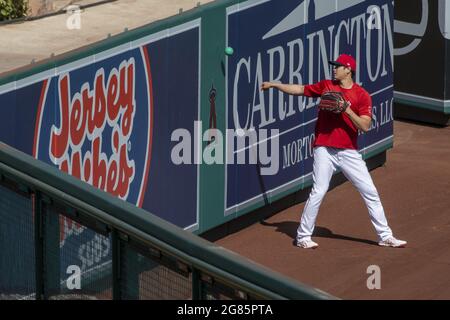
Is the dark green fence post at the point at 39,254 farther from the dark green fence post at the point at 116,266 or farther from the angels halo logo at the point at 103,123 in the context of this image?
the angels halo logo at the point at 103,123

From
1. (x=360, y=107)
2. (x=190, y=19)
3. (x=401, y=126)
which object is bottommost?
(x=401, y=126)

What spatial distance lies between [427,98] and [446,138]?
0.65 meters

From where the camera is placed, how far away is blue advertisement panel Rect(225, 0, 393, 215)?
10.3 meters

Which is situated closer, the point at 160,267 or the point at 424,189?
the point at 160,267

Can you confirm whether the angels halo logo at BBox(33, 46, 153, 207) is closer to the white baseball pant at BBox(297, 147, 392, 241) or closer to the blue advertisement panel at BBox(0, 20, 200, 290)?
the blue advertisement panel at BBox(0, 20, 200, 290)

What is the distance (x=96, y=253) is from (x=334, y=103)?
4.31 m

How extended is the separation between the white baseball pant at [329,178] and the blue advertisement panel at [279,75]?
752 millimetres

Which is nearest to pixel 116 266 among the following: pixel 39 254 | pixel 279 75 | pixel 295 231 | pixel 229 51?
pixel 39 254

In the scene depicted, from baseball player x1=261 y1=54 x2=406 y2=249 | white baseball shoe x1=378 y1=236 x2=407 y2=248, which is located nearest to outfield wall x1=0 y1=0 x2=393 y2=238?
baseball player x1=261 y1=54 x2=406 y2=249

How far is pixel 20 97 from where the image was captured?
322 inches

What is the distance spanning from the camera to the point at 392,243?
10180 mm

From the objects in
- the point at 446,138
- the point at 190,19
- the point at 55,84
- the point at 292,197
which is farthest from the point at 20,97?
the point at 446,138

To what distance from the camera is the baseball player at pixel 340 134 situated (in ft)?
32.1
